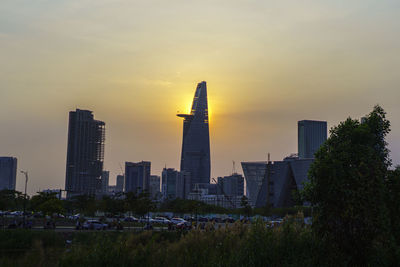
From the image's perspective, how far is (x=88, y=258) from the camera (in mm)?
20266

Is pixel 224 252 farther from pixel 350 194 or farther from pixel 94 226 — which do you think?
pixel 94 226

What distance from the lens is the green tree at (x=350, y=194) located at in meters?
20.2

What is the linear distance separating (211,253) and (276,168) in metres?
145

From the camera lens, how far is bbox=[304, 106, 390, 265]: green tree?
20.2 m

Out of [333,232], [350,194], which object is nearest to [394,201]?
[350,194]

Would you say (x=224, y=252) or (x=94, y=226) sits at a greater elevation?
(x=224, y=252)

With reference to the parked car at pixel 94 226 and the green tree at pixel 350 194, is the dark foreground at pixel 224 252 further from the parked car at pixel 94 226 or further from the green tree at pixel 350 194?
the parked car at pixel 94 226

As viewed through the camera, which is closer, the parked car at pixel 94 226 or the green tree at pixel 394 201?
the green tree at pixel 394 201

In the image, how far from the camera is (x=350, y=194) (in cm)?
2034

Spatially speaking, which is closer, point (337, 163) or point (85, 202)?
point (337, 163)

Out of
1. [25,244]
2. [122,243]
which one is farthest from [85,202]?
[122,243]

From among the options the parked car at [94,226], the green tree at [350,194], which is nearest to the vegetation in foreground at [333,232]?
the green tree at [350,194]

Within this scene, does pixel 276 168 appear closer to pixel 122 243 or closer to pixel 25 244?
pixel 25 244

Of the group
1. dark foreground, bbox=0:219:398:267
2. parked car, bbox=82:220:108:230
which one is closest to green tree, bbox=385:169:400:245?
dark foreground, bbox=0:219:398:267
